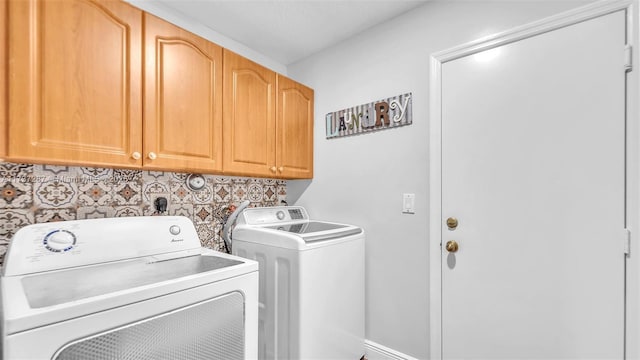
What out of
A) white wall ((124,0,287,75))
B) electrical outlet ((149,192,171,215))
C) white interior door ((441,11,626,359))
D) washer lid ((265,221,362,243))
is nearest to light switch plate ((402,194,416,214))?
white interior door ((441,11,626,359))

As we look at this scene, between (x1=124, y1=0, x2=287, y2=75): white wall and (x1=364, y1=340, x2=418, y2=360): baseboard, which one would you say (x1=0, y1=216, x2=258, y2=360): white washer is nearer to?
(x1=364, y1=340, x2=418, y2=360): baseboard

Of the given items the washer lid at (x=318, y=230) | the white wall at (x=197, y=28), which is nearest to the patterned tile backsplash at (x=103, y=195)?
the washer lid at (x=318, y=230)

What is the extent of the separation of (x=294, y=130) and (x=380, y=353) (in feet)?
5.53

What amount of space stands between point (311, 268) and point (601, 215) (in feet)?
4.41

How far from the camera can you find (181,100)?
1.49 meters

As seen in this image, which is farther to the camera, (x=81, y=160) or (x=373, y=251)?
(x=373, y=251)

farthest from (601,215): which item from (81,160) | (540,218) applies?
(81,160)

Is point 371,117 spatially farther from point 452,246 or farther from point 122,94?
point 122,94

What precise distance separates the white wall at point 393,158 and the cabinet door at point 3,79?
1.72 m

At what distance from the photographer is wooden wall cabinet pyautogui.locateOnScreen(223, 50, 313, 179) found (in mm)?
1728

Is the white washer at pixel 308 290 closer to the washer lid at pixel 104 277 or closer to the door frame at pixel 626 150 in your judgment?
the washer lid at pixel 104 277

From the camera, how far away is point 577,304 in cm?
127

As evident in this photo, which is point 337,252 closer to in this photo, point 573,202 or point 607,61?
point 573,202

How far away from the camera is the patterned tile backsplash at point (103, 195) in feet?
4.18
